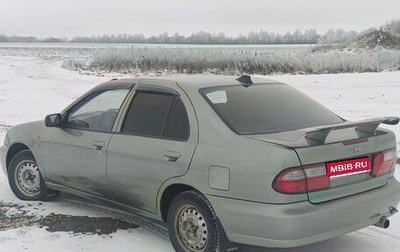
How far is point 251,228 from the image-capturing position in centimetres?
371

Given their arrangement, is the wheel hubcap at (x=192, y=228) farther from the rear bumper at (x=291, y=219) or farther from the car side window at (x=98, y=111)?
the car side window at (x=98, y=111)

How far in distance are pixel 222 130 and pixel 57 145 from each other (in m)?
2.21

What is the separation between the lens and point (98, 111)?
17.9 ft

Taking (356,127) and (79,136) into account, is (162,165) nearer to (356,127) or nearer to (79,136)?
(79,136)

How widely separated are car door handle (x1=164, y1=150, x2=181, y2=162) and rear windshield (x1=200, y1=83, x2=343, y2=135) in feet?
1.59

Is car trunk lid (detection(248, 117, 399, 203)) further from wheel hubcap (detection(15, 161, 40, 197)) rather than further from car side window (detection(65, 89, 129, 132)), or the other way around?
wheel hubcap (detection(15, 161, 40, 197))

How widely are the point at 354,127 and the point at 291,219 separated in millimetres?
1010

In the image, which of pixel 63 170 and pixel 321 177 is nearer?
pixel 321 177

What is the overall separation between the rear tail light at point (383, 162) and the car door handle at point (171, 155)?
159 cm

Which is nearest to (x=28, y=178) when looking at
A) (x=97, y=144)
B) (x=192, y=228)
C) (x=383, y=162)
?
(x=97, y=144)

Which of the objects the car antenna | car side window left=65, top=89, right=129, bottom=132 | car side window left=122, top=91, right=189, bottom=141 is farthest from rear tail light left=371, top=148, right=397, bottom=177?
car side window left=65, top=89, right=129, bottom=132

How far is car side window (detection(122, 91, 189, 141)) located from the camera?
4387mm

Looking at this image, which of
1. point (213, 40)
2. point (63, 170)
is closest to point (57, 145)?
point (63, 170)

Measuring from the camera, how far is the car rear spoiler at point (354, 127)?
3.76m
